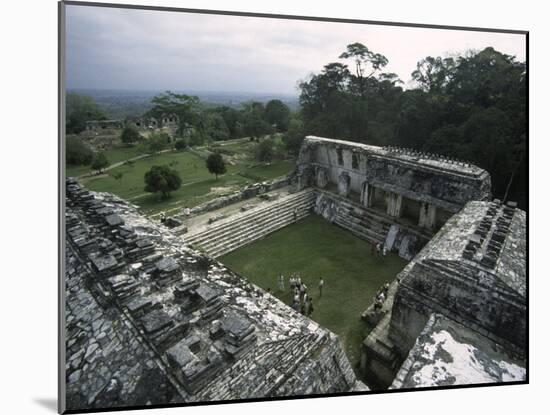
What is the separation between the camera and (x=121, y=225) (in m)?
7.25

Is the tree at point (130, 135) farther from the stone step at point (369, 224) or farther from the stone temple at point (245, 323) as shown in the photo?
the stone step at point (369, 224)

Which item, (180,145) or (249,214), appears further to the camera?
(180,145)

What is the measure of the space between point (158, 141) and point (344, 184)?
8822mm

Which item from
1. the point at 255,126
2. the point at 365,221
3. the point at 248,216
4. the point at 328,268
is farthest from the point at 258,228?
the point at 255,126

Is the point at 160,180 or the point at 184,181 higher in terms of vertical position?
the point at 160,180

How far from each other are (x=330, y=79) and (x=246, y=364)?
51.7 feet

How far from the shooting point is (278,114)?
26.0m

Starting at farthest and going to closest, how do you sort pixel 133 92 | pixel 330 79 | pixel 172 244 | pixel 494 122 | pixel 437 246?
1. pixel 330 79
2. pixel 494 122
3. pixel 172 244
4. pixel 437 246
5. pixel 133 92

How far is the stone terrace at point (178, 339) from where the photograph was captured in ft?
13.4

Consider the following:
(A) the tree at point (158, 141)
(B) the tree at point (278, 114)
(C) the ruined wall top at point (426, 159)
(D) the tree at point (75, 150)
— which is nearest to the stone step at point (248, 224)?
(C) the ruined wall top at point (426, 159)

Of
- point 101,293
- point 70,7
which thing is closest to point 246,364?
point 101,293

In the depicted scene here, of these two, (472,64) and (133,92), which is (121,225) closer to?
(133,92)

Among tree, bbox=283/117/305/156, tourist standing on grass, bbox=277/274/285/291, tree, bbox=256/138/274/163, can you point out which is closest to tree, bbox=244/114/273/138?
tree, bbox=256/138/274/163

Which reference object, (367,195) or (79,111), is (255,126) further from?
(79,111)
